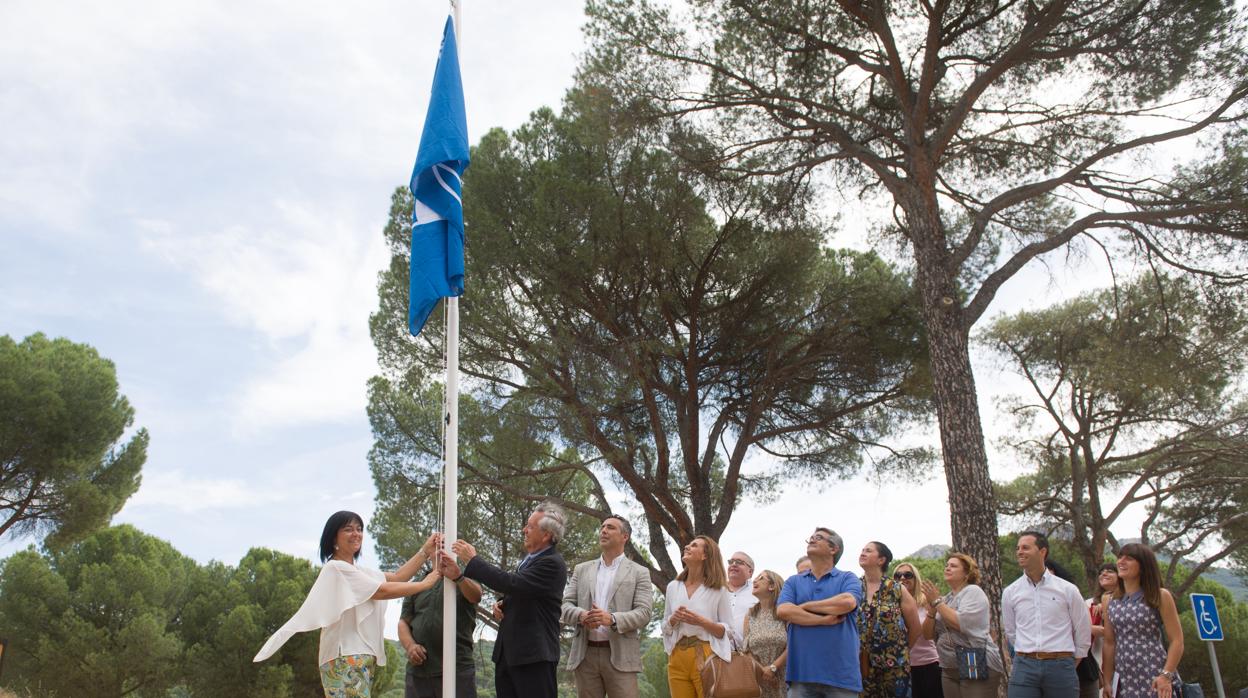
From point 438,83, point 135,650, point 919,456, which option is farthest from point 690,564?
point 135,650

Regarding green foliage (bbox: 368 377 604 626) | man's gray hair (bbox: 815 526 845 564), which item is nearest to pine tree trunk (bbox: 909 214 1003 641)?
man's gray hair (bbox: 815 526 845 564)

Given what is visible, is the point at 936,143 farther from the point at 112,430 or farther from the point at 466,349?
the point at 112,430

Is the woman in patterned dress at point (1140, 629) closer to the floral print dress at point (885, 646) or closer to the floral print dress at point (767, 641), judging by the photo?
the floral print dress at point (885, 646)

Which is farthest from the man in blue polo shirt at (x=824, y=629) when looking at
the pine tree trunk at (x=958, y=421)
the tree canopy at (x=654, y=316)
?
the tree canopy at (x=654, y=316)

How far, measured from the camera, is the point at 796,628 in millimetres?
4199

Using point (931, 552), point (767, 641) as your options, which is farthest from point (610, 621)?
point (931, 552)

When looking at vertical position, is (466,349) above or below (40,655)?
above

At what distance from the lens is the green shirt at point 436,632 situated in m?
4.12

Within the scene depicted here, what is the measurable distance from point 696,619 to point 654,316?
758cm

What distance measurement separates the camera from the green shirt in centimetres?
412

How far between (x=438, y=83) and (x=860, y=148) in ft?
20.1

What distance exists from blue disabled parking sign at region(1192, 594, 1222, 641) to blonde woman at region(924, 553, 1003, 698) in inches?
115

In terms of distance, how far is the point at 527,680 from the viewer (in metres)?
3.62

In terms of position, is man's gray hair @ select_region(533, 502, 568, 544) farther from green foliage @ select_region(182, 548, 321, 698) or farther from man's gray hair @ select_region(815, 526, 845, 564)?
green foliage @ select_region(182, 548, 321, 698)
